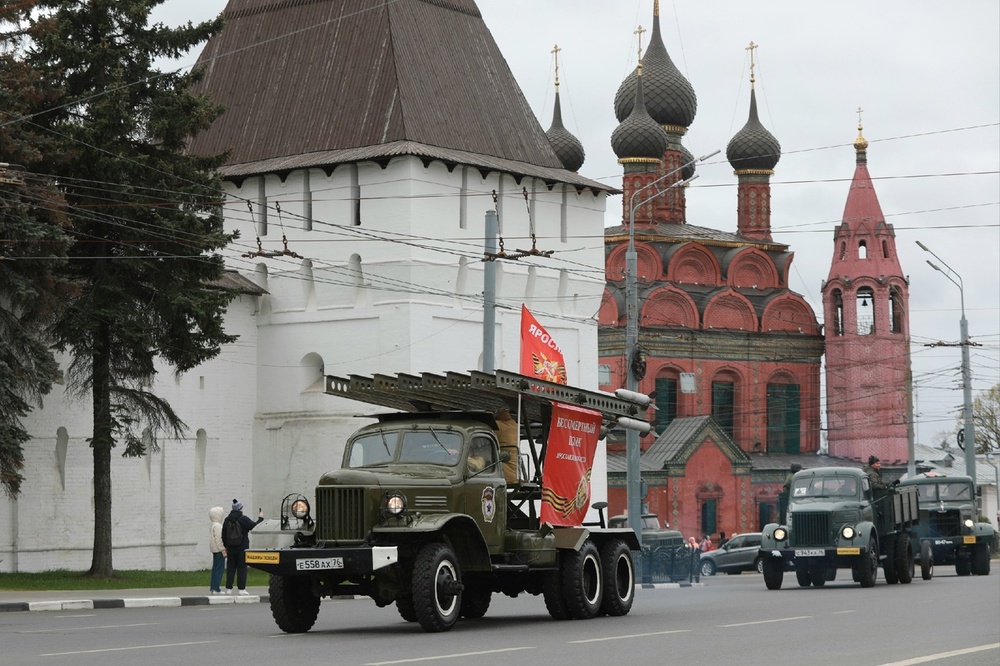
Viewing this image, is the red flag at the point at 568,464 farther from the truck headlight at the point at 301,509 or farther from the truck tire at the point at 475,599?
the truck headlight at the point at 301,509

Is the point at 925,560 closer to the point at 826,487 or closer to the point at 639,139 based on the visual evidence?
the point at 826,487

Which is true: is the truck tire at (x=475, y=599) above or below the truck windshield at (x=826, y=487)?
below

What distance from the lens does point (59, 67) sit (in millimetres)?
31203

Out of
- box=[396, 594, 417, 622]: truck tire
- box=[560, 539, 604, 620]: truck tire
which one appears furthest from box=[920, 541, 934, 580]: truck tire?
box=[396, 594, 417, 622]: truck tire

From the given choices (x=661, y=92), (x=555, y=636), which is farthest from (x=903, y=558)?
(x=661, y=92)

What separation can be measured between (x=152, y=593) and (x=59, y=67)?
9930mm

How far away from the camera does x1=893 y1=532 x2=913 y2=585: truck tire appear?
2848 centimetres

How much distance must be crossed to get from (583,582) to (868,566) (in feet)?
33.0

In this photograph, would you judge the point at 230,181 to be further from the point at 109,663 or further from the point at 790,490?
the point at 109,663

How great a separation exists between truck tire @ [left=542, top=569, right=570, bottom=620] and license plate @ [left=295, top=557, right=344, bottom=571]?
3.06 meters

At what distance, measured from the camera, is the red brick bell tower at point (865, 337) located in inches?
2879

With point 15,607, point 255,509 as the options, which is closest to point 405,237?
point 255,509

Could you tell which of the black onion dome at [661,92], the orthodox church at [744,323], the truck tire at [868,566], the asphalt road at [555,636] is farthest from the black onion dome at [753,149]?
the asphalt road at [555,636]

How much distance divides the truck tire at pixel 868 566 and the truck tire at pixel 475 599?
9548mm
